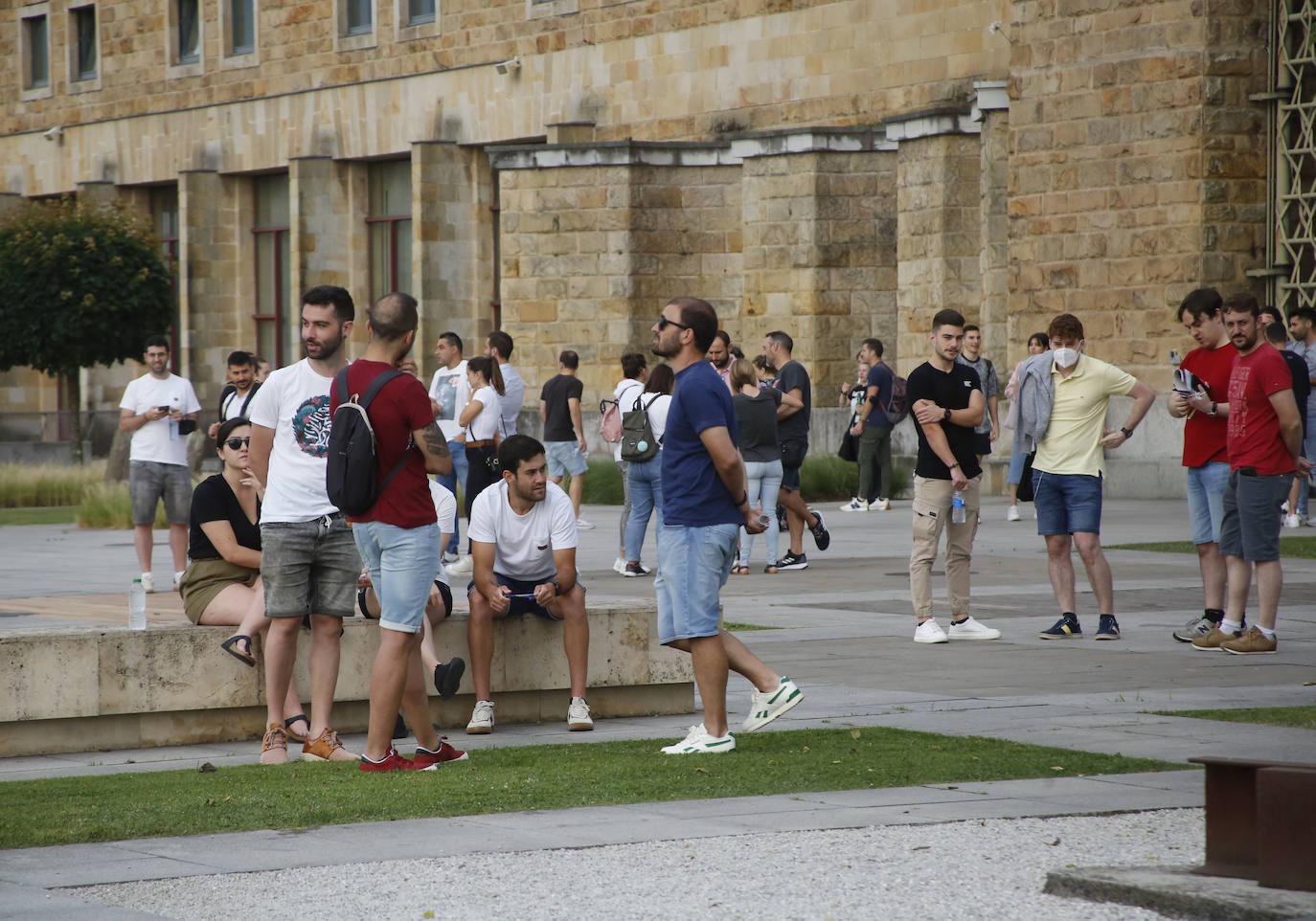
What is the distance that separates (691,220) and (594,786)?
2521cm

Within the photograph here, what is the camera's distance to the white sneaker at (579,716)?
8594mm

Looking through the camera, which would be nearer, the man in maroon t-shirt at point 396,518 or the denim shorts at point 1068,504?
the man in maroon t-shirt at point 396,518

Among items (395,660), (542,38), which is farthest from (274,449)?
(542,38)

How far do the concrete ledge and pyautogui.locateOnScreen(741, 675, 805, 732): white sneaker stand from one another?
108 centimetres

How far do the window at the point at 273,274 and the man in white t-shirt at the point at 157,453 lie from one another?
28.8 meters

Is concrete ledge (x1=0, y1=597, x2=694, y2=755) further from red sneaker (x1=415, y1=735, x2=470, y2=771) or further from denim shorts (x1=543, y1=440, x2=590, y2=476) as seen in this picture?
denim shorts (x1=543, y1=440, x2=590, y2=476)

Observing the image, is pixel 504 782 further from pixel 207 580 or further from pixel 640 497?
pixel 640 497

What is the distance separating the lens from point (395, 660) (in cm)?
739

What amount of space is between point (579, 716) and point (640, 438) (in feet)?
17.0

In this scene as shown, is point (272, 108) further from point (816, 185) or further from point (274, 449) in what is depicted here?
point (274, 449)

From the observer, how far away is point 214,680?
8320 mm

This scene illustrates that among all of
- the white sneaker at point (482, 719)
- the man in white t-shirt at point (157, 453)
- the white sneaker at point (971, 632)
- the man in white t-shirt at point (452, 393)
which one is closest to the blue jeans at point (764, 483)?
the man in white t-shirt at point (452, 393)

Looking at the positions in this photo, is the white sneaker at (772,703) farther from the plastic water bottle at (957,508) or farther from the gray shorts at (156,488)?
the gray shorts at (156,488)

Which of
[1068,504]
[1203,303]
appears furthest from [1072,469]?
[1203,303]
